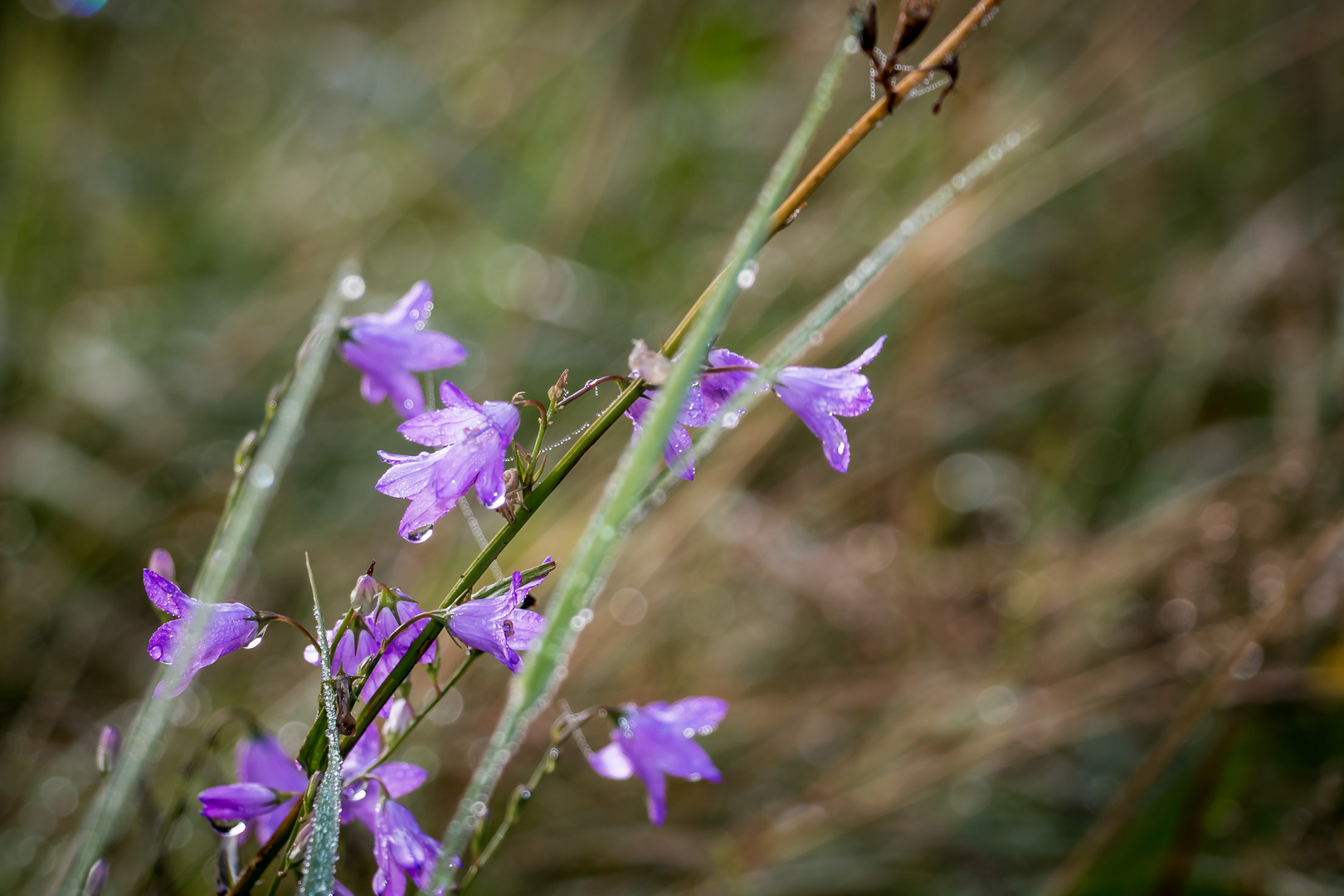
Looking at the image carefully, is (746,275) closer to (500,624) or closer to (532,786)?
(500,624)

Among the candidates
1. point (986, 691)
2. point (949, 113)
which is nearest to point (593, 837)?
point (986, 691)

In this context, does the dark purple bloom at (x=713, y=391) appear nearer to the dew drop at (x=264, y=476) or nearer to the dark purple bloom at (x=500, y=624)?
the dark purple bloom at (x=500, y=624)

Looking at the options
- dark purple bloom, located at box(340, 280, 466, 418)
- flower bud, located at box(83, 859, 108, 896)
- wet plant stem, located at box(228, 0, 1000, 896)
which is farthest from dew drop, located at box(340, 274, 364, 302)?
flower bud, located at box(83, 859, 108, 896)

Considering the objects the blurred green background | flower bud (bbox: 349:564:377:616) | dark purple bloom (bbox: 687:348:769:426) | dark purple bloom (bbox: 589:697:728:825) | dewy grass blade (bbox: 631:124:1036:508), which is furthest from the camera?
the blurred green background

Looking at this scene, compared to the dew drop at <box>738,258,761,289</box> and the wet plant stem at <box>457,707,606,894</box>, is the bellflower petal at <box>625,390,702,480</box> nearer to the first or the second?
the dew drop at <box>738,258,761,289</box>

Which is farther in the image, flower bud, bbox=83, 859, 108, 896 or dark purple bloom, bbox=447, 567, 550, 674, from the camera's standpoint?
flower bud, bbox=83, 859, 108, 896

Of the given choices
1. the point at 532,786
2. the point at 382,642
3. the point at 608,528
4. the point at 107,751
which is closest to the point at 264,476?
the point at 382,642

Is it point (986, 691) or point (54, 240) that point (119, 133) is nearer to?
point (54, 240)
